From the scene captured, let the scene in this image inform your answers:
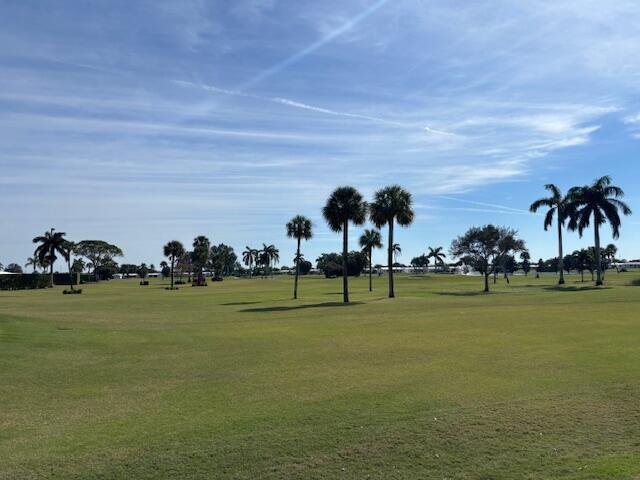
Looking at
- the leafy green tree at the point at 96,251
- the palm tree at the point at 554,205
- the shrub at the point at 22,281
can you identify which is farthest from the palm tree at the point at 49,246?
the palm tree at the point at 554,205

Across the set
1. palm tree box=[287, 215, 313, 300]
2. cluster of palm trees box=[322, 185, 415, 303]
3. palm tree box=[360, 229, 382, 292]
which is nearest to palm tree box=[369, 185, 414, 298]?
cluster of palm trees box=[322, 185, 415, 303]

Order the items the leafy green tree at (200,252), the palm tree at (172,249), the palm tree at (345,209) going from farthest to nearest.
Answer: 1. the leafy green tree at (200,252)
2. the palm tree at (172,249)
3. the palm tree at (345,209)

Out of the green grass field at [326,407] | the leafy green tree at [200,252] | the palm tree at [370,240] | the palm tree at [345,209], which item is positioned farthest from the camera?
the leafy green tree at [200,252]

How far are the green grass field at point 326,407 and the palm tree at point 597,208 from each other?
5038 cm

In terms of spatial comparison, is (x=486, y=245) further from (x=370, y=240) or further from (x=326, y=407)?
(x=326, y=407)

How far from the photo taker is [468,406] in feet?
33.4

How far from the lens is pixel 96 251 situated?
6225 inches

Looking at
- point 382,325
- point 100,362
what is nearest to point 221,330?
point 382,325

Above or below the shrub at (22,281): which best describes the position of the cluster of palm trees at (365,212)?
above

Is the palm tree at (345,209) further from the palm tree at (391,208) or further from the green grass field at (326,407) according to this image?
the green grass field at (326,407)

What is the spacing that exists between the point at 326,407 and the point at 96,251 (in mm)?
161122

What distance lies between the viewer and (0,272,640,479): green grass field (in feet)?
24.8

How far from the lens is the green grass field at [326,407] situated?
755 cm

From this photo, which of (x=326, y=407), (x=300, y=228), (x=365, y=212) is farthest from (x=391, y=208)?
(x=326, y=407)
